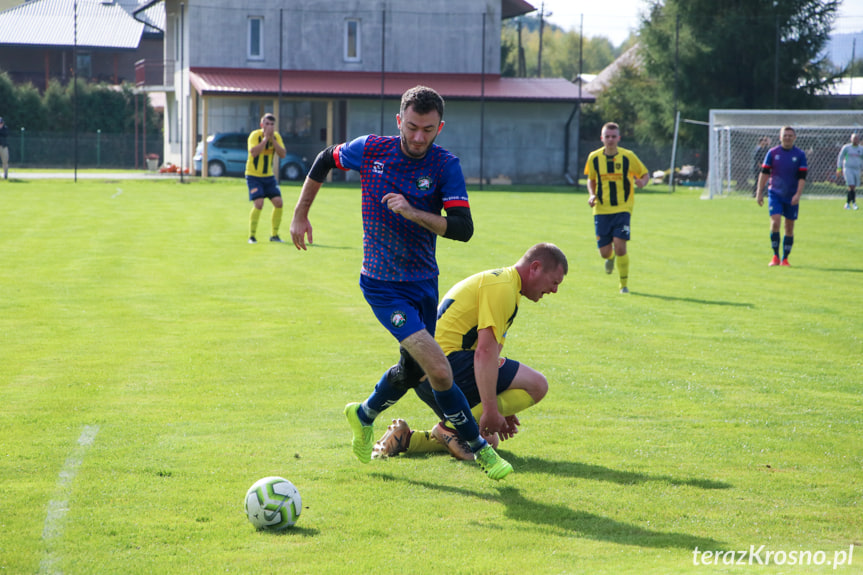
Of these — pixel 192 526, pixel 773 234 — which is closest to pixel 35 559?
pixel 192 526

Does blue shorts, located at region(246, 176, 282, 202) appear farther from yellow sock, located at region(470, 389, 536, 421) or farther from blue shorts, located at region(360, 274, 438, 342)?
blue shorts, located at region(360, 274, 438, 342)

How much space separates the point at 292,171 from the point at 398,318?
35282 mm

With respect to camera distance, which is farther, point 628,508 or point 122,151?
point 122,151

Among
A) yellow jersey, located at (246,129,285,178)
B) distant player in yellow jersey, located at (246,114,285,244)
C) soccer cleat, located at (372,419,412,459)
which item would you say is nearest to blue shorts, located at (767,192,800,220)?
distant player in yellow jersey, located at (246,114,285,244)

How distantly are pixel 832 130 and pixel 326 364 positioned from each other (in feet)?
116

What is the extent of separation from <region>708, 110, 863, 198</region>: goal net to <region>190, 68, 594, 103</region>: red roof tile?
23.7 ft

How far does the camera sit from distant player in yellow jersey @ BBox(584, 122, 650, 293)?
1312 cm

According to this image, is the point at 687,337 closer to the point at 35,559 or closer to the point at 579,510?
the point at 579,510

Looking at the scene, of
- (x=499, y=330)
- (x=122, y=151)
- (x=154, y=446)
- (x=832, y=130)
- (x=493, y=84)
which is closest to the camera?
(x=499, y=330)

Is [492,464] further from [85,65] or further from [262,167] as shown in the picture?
[85,65]

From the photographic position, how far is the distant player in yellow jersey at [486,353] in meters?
5.27

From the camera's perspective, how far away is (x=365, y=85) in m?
41.8

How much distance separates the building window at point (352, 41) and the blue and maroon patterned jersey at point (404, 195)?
39.6m

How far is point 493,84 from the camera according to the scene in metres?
43.6
